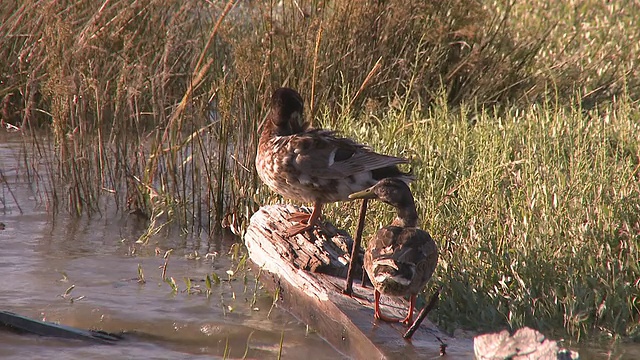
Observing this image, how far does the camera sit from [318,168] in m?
5.90

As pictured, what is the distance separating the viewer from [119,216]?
26.3 feet

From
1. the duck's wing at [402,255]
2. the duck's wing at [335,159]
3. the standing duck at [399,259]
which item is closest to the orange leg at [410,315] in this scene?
the standing duck at [399,259]

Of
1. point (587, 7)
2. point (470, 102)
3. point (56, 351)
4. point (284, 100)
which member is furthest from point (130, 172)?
point (587, 7)

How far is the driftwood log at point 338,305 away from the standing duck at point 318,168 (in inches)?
6.7

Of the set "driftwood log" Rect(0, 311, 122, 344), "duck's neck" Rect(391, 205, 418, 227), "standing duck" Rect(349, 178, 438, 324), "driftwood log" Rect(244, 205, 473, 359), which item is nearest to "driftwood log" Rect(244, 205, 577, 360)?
"driftwood log" Rect(244, 205, 473, 359)

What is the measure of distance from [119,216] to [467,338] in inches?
151

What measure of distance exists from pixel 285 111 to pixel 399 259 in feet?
6.87

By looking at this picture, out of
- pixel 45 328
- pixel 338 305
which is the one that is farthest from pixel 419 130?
pixel 45 328

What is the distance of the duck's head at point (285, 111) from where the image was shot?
6.39 m

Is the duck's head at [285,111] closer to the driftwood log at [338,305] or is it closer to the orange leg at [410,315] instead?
the driftwood log at [338,305]

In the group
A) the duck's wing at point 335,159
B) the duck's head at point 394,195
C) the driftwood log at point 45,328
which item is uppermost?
the duck's wing at point 335,159

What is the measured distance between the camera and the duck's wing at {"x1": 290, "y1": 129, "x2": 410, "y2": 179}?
583cm

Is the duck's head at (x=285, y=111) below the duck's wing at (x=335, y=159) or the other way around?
the other way around

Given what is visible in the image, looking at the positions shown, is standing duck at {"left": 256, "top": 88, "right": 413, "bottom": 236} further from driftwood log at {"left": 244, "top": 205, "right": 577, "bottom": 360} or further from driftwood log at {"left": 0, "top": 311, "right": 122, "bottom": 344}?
driftwood log at {"left": 0, "top": 311, "right": 122, "bottom": 344}
